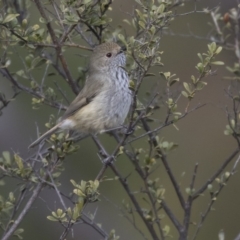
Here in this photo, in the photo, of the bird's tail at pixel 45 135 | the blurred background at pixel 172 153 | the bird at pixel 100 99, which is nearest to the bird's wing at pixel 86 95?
the bird at pixel 100 99

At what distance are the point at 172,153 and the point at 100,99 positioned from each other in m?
3.39

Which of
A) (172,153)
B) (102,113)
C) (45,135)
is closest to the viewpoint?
(45,135)

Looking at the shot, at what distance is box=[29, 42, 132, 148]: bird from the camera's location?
5.30 meters

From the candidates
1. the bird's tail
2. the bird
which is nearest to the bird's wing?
→ the bird

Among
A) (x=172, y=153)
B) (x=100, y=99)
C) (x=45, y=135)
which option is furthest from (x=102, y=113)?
(x=172, y=153)

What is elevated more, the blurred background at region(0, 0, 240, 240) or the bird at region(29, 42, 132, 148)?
the bird at region(29, 42, 132, 148)

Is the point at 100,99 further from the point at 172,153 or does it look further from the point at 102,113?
the point at 172,153

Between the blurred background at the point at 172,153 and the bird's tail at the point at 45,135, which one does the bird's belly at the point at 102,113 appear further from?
the blurred background at the point at 172,153

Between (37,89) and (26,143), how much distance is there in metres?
3.42

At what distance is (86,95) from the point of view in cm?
541

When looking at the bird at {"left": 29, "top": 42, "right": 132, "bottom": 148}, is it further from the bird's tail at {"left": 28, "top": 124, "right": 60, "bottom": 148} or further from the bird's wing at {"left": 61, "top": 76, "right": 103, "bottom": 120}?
the bird's tail at {"left": 28, "top": 124, "right": 60, "bottom": 148}

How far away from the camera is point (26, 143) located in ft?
27.9

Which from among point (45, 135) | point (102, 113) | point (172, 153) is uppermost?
point (45, 135)

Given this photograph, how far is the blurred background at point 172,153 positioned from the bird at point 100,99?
2.43 m
